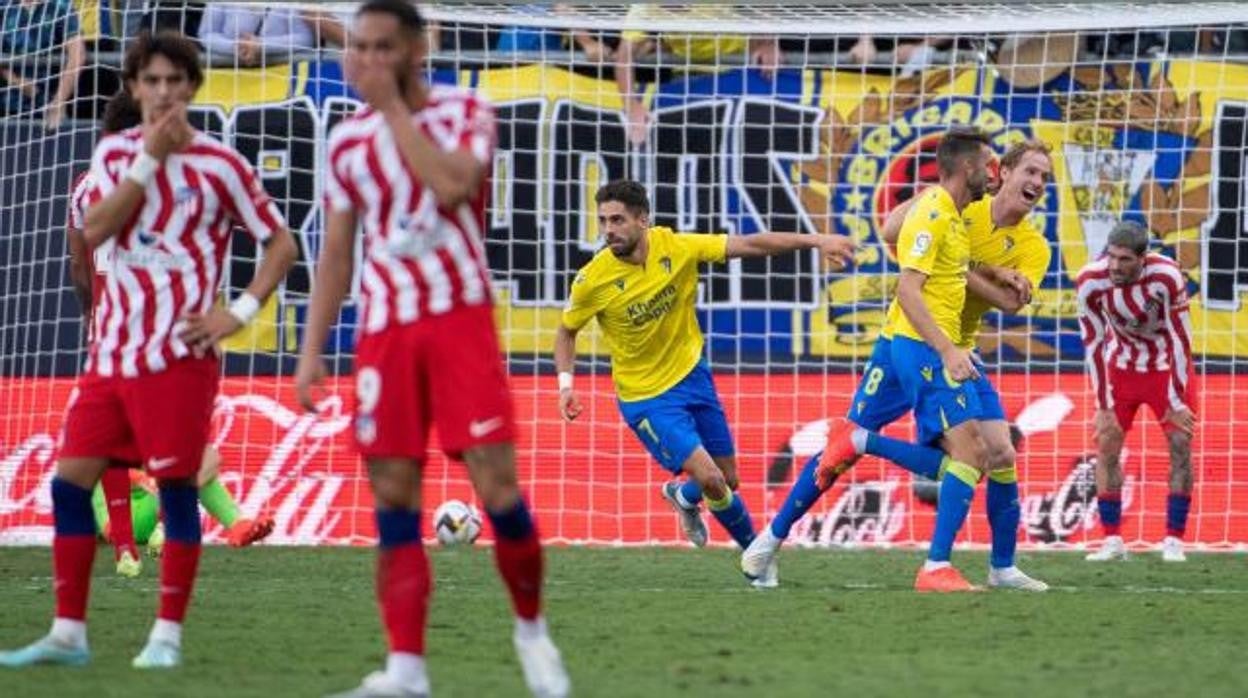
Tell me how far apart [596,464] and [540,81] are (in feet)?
9.47

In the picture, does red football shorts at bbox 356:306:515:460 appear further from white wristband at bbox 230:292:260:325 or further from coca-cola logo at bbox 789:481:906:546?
coca-cola logo at bbox 789:481:906:546

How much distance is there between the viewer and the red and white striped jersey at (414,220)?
6.51m

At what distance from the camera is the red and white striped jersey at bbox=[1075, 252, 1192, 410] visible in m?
14.7

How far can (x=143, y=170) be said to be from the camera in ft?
24.4

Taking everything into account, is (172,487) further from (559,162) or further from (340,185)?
(559,162)

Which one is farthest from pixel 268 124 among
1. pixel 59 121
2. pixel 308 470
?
pixel 308 470

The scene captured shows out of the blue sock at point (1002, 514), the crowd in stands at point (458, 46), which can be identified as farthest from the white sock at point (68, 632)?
the crowd in stands at point (458, 46)

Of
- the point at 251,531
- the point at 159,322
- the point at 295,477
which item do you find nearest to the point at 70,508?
the point at 159,322

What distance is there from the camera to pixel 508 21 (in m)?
16.1

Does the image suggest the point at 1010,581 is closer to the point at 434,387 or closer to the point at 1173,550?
the point at 1173,550

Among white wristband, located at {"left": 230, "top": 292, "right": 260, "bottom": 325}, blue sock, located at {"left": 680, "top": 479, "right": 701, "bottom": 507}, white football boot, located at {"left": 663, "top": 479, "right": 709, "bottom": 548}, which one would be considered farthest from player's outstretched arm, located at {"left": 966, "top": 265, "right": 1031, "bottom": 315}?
white wristband, located at {"left": 230, "top": 292, "right": 260, "bottom": 325}

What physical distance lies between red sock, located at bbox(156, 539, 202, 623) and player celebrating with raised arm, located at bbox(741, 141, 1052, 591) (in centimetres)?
420

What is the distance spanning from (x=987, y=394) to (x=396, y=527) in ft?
17.1

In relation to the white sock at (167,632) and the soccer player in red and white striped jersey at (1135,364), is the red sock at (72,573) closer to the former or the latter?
the white sock at (167,632)
